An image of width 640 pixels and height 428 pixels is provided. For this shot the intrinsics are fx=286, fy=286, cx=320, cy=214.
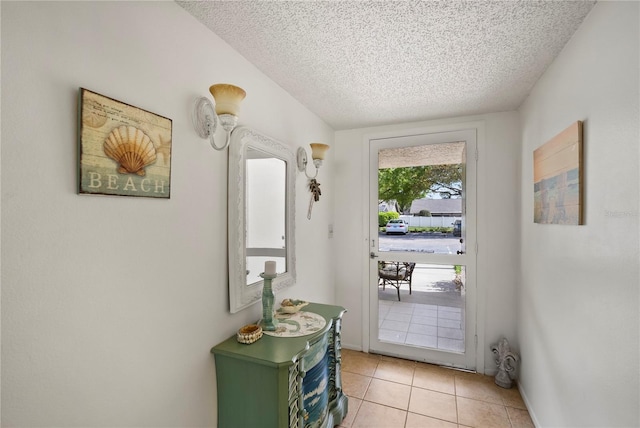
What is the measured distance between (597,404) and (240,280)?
168 centimetres

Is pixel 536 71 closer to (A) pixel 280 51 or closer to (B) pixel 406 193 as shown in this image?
(B) pixel 406 193

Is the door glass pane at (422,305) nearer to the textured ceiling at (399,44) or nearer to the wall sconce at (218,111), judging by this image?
the textured ceiling at (399,44)

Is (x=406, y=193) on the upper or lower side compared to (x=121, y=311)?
upper

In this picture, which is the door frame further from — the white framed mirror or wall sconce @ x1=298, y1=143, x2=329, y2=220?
the white framed mirror

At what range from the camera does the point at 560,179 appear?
1.50 meters

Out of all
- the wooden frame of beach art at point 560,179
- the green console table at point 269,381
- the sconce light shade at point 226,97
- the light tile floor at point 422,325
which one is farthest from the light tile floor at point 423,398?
the sconce light shade at point 226,97

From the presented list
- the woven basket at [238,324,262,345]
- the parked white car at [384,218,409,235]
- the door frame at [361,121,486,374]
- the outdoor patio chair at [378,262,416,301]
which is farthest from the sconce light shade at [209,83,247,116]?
the outdoor patio chair at [378,262,416,301]

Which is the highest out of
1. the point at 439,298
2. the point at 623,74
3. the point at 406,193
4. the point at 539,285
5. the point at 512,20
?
the point at 512,20

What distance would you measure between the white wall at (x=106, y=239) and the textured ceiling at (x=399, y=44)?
26cm

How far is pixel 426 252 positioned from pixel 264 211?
1.73 meters

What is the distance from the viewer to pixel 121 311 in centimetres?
101

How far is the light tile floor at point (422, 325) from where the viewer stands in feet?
8.84

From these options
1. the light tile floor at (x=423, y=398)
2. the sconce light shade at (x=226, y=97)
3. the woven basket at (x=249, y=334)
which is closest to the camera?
the sconce light shade at (x=226, y=97)

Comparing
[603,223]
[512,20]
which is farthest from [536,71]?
[603,223]
